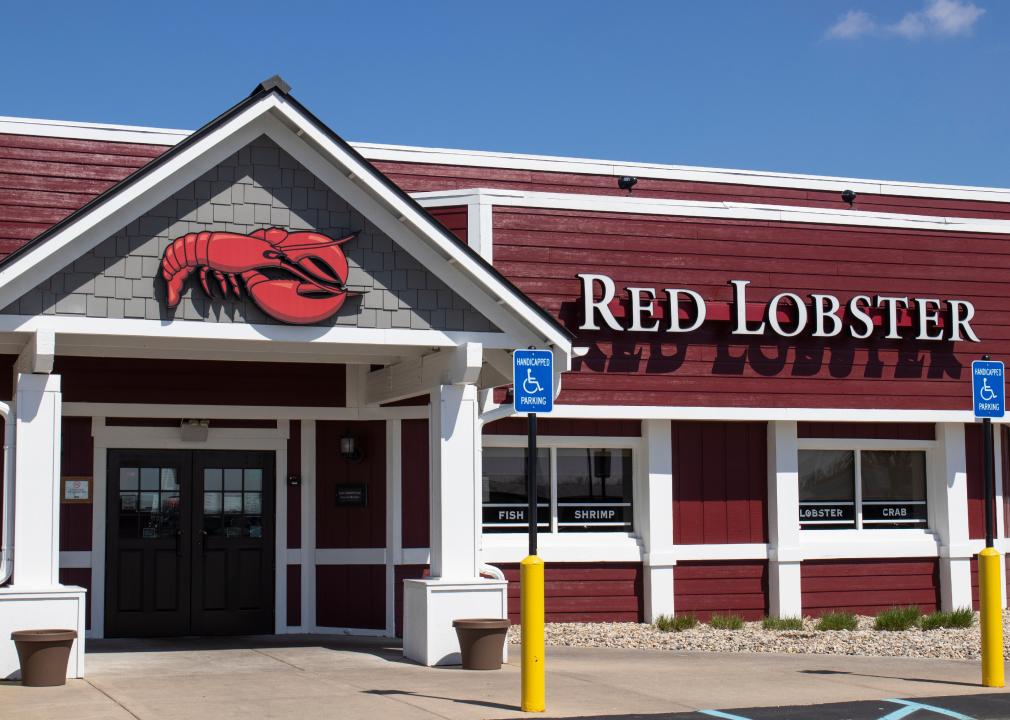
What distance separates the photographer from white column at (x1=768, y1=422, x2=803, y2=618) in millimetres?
17031

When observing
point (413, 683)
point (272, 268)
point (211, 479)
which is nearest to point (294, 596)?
point (211, 479)

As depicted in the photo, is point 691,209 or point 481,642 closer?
point 481,642

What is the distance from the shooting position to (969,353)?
17.9 m

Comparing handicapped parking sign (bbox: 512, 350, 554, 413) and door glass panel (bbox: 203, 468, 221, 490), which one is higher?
handicapped parking sign (bbox: 512, 350, 554, 413)

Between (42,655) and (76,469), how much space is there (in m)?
4.59

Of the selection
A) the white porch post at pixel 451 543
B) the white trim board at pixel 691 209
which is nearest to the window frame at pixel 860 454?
the white trim board at pixel 691 209

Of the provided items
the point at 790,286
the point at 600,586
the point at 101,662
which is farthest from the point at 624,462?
the point at 101,662

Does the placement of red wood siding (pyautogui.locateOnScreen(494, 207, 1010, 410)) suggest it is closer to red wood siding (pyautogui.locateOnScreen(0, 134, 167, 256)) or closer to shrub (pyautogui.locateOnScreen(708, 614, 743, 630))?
shrub (pyautogui.locateOnScreen(708, 614, 743, 630))

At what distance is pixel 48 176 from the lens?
15727 mm

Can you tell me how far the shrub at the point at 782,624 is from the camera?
16297mm

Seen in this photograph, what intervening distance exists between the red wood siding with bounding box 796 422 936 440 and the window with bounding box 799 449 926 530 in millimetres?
238

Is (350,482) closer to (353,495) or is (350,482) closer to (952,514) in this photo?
(353,495)

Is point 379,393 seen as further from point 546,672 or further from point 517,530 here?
point 546,672

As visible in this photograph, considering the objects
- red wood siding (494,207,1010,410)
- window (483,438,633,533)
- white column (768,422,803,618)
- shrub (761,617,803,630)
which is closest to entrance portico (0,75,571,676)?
window (483,438,633,533)
